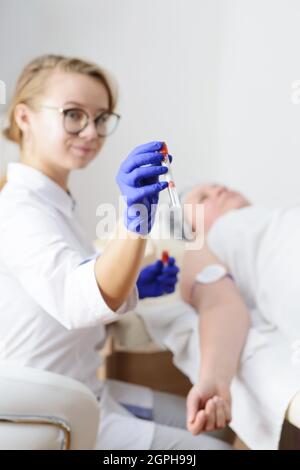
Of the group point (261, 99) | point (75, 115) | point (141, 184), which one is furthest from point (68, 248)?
point (261, 99)

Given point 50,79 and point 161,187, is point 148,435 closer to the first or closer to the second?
point 161,187

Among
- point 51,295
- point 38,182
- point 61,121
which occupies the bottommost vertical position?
point 51,295

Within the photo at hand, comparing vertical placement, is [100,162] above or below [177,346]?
above

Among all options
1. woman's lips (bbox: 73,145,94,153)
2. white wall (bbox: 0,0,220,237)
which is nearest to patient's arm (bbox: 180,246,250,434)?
white wall (bbox: 0,0,220,237)

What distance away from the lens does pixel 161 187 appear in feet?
2.17

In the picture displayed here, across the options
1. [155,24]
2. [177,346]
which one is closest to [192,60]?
[155,24]

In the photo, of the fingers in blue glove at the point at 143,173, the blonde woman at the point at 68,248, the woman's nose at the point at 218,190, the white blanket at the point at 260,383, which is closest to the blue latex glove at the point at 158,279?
the blonde woman at the point at 68,248

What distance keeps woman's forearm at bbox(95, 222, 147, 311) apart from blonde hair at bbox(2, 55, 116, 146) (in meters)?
0.37

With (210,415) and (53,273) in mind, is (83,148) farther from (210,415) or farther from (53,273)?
(210,415)

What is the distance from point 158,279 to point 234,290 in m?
0.19

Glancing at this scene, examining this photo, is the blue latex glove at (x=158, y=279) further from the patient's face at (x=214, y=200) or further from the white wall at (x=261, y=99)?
the white wall at (x=261, y=99)

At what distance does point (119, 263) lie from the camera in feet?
2.26

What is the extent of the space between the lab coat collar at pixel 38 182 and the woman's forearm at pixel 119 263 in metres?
0.25

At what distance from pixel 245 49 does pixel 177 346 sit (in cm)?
63
